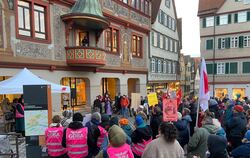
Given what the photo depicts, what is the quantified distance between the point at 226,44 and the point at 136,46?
12.8 meters

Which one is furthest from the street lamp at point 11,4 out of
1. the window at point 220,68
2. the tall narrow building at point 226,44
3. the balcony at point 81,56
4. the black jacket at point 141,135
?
the window at point 220,68

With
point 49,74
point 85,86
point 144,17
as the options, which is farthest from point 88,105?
point 144,17

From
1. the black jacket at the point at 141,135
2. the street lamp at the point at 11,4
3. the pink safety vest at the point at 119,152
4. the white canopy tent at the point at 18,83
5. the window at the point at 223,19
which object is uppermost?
the window at the point at 223,19

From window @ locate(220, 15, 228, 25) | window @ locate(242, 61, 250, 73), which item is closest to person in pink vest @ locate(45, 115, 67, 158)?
window @ locate(242, 61, 250, 73)

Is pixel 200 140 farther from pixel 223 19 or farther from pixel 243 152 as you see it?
pixel 223 19

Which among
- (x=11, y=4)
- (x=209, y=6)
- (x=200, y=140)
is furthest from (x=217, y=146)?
Answer: (x=209, y=6)

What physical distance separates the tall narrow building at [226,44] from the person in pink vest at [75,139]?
25.4m

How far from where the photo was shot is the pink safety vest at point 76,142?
475 cm

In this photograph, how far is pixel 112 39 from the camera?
1838 cm

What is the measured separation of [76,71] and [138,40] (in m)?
9.16

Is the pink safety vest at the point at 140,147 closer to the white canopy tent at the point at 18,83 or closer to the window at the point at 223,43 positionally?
the white canopy tent at the point at 18,83

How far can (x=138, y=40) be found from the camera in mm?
22297

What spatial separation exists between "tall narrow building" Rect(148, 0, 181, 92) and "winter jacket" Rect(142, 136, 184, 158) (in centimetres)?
2156

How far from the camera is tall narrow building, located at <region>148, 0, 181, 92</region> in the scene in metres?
26.0
